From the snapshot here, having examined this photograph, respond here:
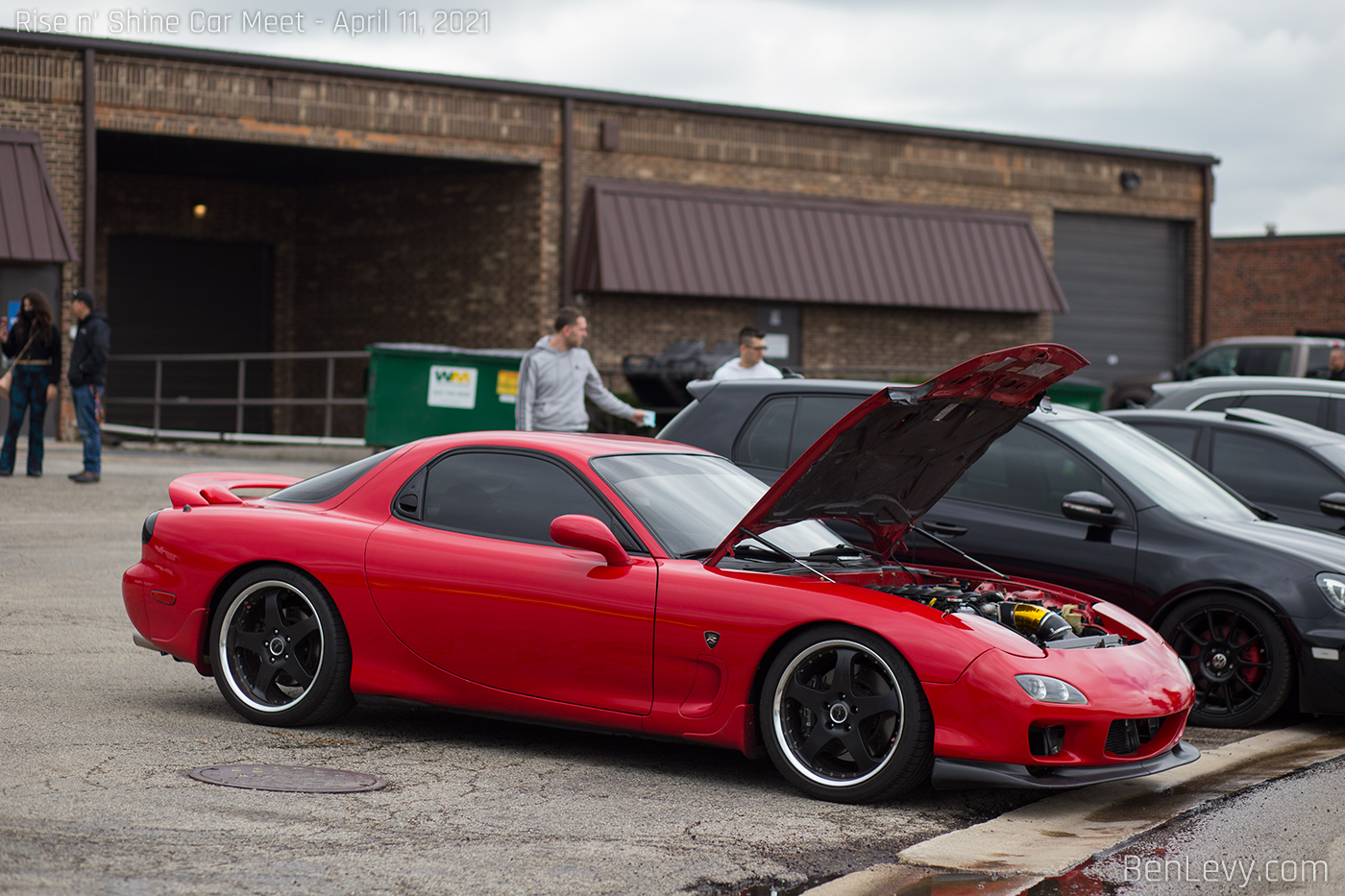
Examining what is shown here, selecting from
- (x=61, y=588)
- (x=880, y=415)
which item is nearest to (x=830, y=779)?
(x=880, y=415)

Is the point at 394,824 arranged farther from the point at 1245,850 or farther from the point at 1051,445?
the point at 1051,445

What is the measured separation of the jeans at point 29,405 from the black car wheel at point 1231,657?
11.4 meters

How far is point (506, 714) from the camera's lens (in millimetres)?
5926

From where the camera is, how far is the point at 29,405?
1493 centimetres

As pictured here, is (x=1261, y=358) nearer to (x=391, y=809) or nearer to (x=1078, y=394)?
(x=1078, y=394)

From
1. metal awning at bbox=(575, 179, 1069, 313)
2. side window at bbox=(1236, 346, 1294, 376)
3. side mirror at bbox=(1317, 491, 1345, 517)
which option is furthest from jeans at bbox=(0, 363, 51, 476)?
side window at bbox=(1236, 346, 1294, 376)

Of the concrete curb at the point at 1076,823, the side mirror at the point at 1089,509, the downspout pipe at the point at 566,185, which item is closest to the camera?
the concrete curb at the point at 1076,823

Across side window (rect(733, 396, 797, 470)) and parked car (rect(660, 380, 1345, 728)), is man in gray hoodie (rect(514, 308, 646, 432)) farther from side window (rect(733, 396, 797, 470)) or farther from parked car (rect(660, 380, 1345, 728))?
parked car (rect(660, 380, 1345, 728))

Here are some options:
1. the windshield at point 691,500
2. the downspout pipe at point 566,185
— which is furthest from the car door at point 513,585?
the downspout pipe at point 566,185

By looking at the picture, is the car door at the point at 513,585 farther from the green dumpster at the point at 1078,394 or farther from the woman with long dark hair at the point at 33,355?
the green dumpster at the point at 1078,394

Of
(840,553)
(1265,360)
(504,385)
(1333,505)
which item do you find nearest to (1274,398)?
(1333,505)

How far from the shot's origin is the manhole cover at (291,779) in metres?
5.24

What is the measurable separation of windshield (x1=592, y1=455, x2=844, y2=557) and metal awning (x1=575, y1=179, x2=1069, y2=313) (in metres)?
18.1

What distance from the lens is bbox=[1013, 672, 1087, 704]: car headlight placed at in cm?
515
